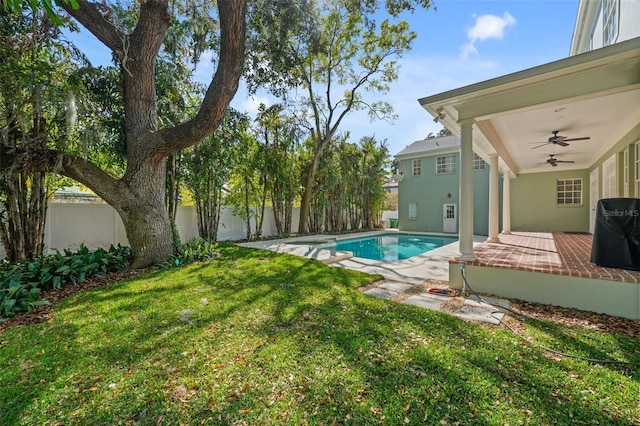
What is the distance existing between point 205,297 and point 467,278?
4.06m

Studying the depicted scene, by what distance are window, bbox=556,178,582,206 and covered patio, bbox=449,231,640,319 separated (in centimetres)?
788

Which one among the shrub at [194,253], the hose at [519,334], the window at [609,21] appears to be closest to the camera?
the hose at [519,334]

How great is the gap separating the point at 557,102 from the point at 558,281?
2452 mm

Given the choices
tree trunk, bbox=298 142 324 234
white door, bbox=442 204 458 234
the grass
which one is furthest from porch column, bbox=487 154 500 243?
white door, bbox=442 204 458 234

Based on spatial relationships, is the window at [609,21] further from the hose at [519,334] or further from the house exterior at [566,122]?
the hose at [519,334]

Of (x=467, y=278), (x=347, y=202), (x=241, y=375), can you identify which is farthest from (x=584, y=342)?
(x=347, y=202)

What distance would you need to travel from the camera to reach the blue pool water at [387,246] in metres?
9.15

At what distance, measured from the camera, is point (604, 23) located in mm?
6445

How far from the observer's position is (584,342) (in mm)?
2688

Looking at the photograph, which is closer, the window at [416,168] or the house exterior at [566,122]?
the house exterior at [566,122]

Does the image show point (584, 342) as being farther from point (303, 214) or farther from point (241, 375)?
point (303, 214)

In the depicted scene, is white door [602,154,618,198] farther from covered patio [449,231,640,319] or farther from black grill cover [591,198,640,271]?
black grill cover [591,198,640,271]

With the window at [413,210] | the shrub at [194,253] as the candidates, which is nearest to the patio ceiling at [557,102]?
the shrub at [194,253]

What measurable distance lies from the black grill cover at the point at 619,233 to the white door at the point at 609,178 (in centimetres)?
350
